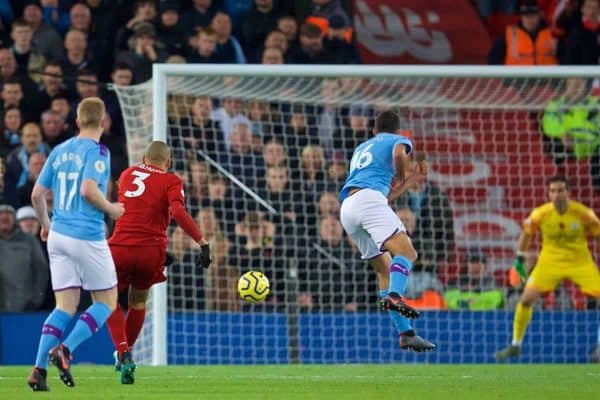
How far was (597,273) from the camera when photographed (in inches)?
653

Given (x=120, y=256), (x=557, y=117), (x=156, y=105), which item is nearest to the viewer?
(x=120, y=256)

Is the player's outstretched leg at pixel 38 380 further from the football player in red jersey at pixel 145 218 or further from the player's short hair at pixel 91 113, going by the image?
the football player in red jersey at pixel 145 218

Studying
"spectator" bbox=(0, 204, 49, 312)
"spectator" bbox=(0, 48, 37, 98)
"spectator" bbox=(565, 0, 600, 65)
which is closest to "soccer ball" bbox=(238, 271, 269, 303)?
"spectator" bbox=(0, 204, 49, 312)

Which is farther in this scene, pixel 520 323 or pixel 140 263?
pixel 520 323

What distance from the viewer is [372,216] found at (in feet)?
39.4

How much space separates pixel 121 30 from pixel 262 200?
313 cm

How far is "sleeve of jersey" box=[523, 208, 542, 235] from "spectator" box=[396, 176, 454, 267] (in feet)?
3.99

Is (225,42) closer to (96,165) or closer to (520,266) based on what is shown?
(520,266)

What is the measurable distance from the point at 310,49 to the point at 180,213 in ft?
24.9

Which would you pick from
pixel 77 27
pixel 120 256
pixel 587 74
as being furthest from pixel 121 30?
pixel 120 256

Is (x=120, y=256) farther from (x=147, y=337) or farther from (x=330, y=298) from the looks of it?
(x=330, y=298)

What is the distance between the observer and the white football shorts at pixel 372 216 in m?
12.0

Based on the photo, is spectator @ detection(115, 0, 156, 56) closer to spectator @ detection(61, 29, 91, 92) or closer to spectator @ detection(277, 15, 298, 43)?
spectator @ detection(61, 29, 91, 92)

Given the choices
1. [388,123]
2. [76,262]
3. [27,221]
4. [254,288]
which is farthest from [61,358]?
[27,221]
